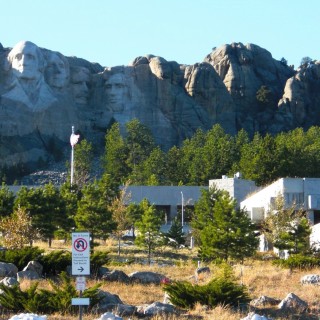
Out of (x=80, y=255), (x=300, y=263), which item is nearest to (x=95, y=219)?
(x=300, y=263)

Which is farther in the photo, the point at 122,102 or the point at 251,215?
the point at 122,102

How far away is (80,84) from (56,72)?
4.04 metres

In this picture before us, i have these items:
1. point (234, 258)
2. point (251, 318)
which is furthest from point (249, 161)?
point (251, 318)

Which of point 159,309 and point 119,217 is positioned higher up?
point 119,217

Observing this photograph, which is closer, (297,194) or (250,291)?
(250,291)

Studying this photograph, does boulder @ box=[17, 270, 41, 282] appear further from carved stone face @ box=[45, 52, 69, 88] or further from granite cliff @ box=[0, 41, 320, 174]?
carved stone face @ box=[45, 52, 69, 88]

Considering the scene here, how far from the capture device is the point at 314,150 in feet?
253

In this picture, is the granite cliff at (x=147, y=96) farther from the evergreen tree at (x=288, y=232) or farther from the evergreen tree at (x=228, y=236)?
the evergreen tree at (x=228, y=236)

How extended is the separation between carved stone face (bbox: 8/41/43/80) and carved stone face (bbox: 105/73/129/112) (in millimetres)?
10318

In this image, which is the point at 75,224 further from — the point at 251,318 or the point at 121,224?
the point at 251,318

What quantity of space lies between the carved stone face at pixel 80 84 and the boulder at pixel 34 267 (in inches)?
3068

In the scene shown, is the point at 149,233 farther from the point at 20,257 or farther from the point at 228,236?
the point at 20,257

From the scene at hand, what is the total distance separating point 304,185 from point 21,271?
35.0 m

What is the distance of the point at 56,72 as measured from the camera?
96.6m
